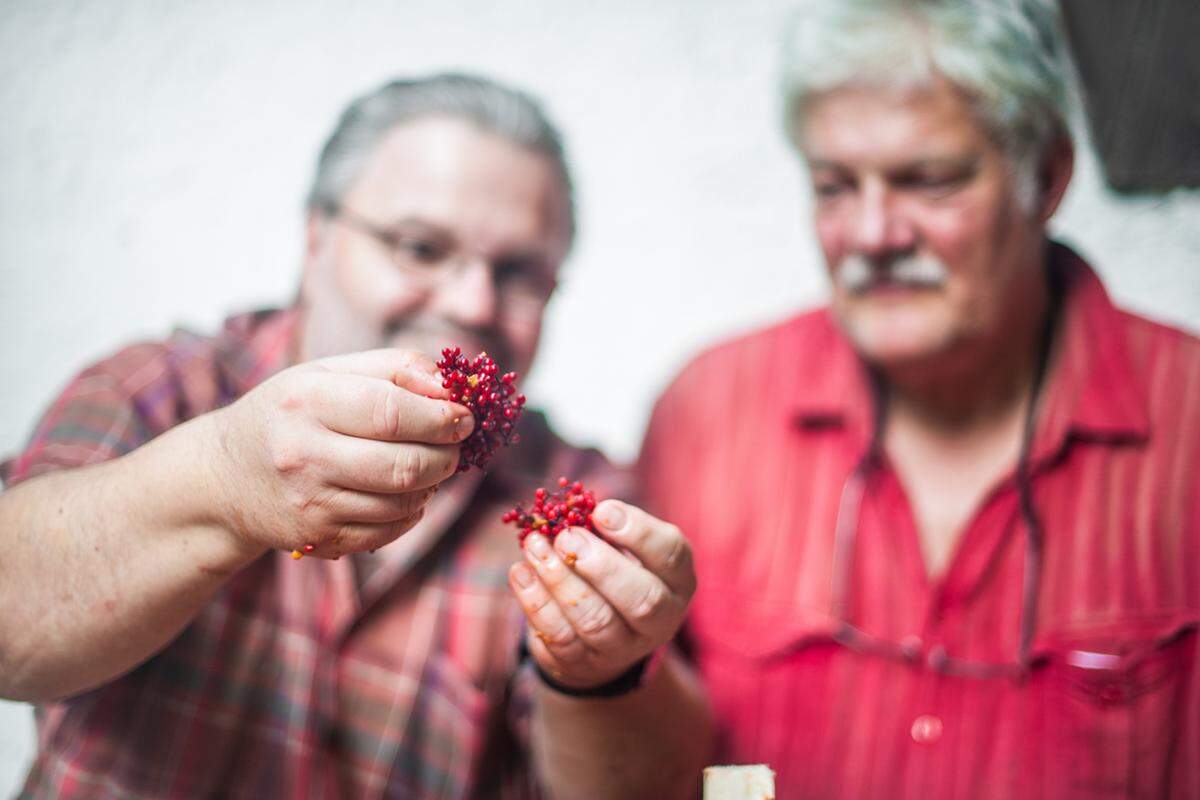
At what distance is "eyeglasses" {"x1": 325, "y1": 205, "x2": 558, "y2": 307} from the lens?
1447 mm

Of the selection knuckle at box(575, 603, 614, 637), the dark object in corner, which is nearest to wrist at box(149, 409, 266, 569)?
knuckle at box(575, 603, 614, 637)

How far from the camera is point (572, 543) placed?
0.94m

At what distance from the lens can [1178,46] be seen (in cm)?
184

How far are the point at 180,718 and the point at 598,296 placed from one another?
1.26 metres

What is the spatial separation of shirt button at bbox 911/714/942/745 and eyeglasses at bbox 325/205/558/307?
2.91ft

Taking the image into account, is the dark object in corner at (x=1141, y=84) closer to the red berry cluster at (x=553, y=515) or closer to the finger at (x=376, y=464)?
the red berry cluster at (x=553, y=515)

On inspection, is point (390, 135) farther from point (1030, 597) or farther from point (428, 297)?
point (1030, 597)

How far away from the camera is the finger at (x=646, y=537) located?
952 millimetres

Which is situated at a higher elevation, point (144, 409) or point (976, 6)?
point (976, 6)

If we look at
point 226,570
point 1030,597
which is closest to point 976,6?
point 1030,597

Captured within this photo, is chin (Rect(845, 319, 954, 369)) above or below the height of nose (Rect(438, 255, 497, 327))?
above

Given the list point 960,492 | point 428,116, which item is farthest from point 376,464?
point 960,492

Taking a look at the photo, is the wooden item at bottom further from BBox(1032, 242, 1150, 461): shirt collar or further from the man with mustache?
BBox(1032, 242, 1150, 461): shirt collar

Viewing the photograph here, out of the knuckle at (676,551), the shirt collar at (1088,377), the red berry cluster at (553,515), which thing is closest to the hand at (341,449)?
the red berry cluster at (553,515)
